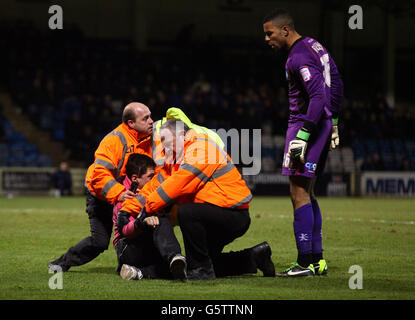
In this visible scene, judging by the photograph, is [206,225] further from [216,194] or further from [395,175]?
[395,175]

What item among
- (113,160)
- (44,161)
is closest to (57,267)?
(113,160)

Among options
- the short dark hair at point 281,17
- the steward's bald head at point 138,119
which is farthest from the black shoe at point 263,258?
the short dark hair at point 281,17

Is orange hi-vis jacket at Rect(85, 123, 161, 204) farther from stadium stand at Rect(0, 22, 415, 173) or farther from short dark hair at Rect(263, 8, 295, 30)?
stadium stand at Rect(0, 22, 415, 173)

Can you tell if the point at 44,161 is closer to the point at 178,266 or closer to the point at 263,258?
the point at 263,258

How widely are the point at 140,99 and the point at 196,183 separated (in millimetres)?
22382

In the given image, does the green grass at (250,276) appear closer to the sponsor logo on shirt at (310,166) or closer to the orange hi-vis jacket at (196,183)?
the orange hi-vis jacket at (196,183)

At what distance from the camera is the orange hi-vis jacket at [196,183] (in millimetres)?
6852

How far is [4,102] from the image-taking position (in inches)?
1185

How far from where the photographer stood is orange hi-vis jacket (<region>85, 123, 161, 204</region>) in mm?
7547

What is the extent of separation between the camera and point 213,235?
7.12 metres

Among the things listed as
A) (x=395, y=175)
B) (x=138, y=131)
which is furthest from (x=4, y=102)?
(x=138, y=131)

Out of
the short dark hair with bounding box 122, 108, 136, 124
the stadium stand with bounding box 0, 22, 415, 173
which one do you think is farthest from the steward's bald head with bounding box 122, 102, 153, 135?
the stadium stand with bounding box 0, 22, 415, 173

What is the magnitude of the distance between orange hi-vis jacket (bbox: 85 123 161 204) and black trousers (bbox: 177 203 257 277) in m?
0.93

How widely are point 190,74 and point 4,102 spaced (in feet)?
26.3
